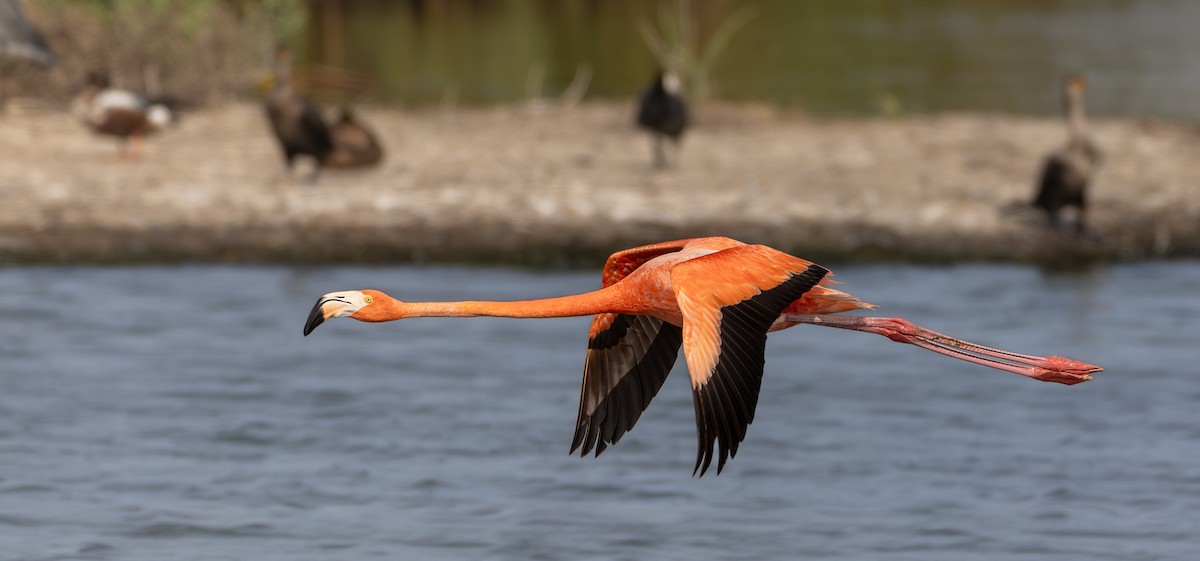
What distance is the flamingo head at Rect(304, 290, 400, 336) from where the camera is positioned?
23.5 feet

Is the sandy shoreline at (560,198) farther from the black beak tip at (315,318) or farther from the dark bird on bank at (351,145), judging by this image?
the black beak tip at (315,318)

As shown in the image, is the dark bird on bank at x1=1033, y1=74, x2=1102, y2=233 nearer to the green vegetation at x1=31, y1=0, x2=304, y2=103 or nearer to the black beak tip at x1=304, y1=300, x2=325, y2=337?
the green vegetation at x1=31, y1=0, x2=304, y2=103

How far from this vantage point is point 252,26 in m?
21.9

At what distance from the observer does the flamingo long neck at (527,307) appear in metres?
7.57

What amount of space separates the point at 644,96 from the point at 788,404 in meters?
5.54

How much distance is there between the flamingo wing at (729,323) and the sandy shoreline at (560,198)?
8930 mm

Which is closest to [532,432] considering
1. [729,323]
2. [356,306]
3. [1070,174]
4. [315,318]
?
[356,306]

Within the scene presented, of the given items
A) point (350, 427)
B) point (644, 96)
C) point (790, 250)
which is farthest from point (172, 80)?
point (350, 427)

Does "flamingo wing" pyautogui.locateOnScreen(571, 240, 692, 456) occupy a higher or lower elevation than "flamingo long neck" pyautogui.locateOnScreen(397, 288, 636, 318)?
lower

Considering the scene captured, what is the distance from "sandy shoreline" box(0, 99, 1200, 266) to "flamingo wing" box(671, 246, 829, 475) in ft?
29.3

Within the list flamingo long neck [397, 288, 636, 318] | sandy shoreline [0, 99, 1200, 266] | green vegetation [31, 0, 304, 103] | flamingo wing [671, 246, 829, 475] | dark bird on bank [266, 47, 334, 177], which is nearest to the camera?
flamingo wing [671, 246, 829, 475]

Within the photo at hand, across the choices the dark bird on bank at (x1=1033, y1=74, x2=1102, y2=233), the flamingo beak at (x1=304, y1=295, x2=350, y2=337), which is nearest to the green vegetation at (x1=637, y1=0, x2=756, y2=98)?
the dark bird on bank at (x1=1033, y1=74, x2=1102, y2=233)

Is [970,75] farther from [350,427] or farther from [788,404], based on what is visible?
[350,427]

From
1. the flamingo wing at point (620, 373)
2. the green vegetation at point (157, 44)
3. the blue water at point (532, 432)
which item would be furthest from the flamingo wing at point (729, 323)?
the green vegetation at point (157, 44)
